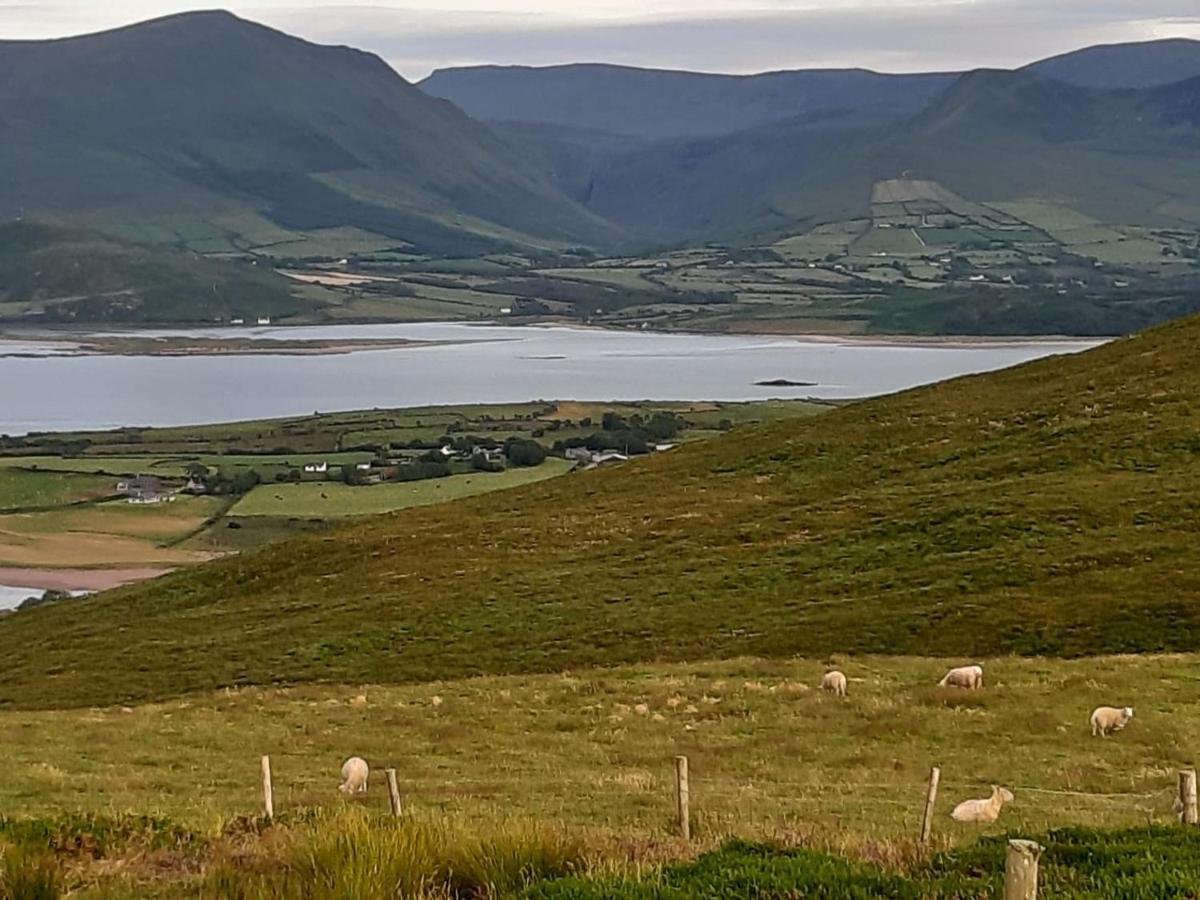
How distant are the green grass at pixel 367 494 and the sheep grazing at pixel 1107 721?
208ft

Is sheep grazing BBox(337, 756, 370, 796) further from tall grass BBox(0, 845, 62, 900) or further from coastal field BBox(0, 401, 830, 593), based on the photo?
coastal field BBox(0, 401, 830, 593)

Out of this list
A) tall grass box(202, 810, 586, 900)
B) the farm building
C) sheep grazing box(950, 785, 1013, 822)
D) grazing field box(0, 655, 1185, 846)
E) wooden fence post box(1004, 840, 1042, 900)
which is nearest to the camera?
wooden fence post box(1004, 840, 1042, 900)

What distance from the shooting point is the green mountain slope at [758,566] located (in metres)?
35.2

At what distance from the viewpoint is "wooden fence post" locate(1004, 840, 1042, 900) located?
28.0 ft

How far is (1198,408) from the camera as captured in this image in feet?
171

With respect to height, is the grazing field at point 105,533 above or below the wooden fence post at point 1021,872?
below

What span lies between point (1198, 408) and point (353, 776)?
38762 mm

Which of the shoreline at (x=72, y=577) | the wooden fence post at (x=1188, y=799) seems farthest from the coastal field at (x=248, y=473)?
the wooden fence post at (x=1188, y=799)

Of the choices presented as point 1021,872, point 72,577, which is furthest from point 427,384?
point 1021,872

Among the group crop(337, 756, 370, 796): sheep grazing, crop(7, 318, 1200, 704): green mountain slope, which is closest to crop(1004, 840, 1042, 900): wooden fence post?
crop(337, 756, 370, 796): sheep grazing

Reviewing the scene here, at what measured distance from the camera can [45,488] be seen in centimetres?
10194

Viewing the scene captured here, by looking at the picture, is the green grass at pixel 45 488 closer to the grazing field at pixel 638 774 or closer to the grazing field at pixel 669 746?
the grazing field at pixel 638 774

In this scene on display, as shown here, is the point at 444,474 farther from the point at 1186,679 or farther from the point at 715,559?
the point at 1186,679

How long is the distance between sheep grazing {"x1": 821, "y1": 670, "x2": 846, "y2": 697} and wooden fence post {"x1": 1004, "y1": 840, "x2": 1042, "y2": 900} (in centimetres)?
1813
